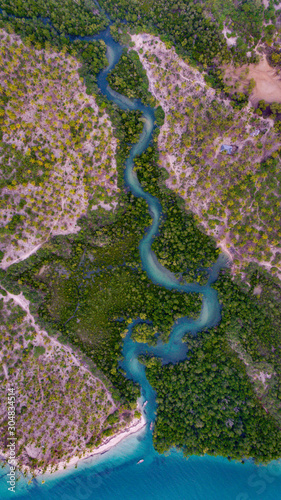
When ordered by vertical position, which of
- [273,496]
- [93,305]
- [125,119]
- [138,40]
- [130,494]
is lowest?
[130,494]

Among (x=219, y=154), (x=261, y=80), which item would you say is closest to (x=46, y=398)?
(x=219, y=154)

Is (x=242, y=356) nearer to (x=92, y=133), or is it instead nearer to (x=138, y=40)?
(x=92, y=133)

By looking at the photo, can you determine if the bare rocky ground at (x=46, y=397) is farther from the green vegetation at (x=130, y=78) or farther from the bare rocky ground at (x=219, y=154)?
the green vegetation at (x=130, y=78)

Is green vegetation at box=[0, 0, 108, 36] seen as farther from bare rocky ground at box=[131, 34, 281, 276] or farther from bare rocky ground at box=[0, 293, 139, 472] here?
bare rocky ground at box=[0, 293, 139, 472]

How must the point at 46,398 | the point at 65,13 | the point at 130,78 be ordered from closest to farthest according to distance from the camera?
the point at 46,398
the point at 65,13
the point at 130,78

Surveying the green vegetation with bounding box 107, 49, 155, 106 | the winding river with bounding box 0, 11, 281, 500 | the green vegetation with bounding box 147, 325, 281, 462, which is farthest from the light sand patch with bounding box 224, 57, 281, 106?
the green vegetation with bounding box 147, 325, 281, 462

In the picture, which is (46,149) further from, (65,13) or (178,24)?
(178,24)

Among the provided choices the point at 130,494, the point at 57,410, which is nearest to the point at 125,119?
the point at 57,410

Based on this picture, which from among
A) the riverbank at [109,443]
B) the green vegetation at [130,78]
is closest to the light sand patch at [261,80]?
the green vegetation at [130,78]
